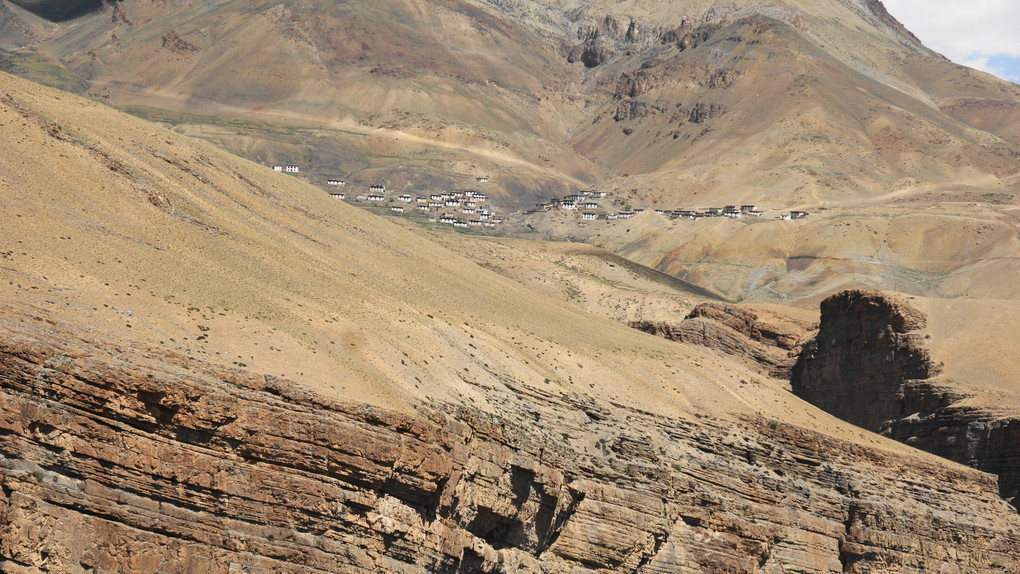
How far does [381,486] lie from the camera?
1367 inches

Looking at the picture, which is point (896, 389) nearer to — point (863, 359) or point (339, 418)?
point (863, 359)

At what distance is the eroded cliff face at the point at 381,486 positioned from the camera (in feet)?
97.6

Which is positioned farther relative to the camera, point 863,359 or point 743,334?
point 743,334

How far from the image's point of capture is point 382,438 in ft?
113

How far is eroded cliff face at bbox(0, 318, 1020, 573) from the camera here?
97.6ft

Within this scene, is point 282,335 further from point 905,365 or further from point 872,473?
point 905,365

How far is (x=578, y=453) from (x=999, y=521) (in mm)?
24302

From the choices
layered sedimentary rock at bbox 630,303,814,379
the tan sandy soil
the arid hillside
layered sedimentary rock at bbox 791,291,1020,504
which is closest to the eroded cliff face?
the arid hillside

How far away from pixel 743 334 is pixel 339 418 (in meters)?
55.9

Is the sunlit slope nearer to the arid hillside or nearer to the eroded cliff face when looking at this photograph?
the arid hillside

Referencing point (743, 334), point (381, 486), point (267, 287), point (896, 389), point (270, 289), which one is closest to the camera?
point (381, 486)

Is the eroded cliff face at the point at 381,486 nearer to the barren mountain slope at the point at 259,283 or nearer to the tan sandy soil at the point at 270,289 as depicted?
the tan sandy soil at the point at 270,289

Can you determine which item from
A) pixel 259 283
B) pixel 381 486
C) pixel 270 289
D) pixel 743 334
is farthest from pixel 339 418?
pixel 743 334

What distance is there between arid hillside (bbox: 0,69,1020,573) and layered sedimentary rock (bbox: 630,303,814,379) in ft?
39.8
